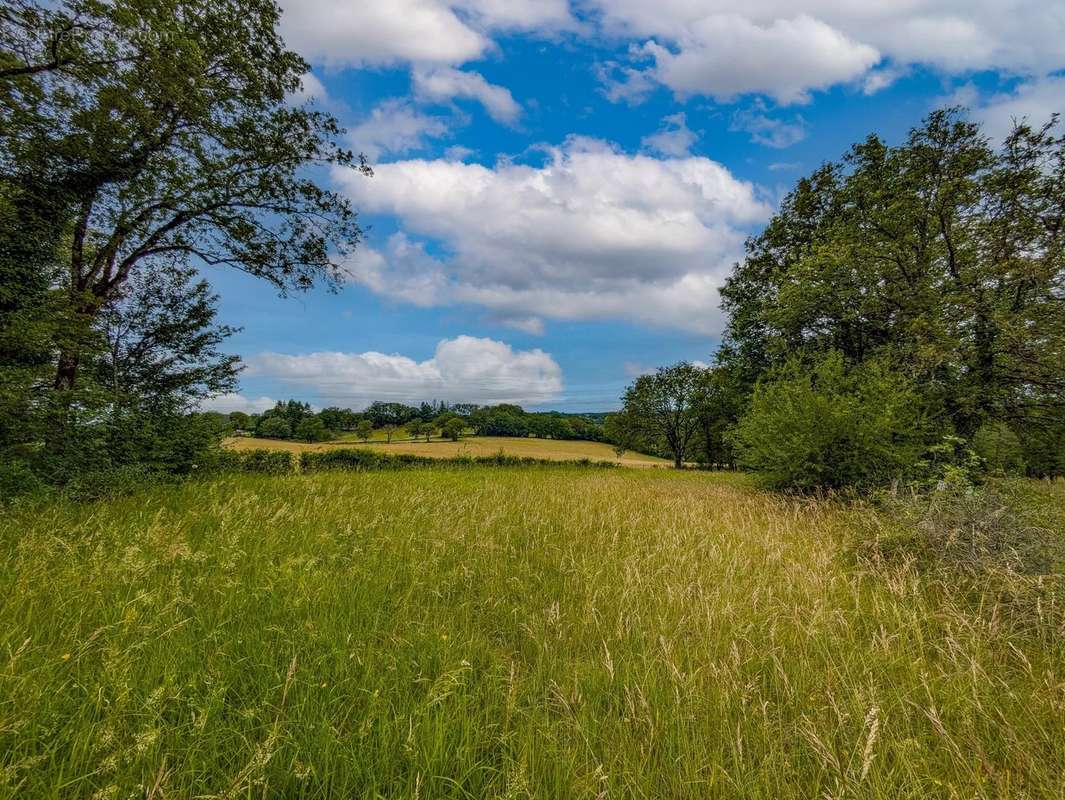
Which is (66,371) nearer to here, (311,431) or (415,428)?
(311,431)

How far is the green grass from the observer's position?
1.96 meters

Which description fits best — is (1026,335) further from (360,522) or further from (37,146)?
(37,146)

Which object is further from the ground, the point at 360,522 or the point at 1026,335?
the point at 1026,335

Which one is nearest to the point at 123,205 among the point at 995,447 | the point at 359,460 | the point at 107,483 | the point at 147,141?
the point at 147,141

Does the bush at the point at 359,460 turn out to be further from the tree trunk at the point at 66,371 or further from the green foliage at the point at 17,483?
the green foliage at the point at 17,483

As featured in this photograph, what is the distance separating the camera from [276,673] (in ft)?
8.00

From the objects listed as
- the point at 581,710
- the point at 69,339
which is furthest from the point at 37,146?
the point at 581,710

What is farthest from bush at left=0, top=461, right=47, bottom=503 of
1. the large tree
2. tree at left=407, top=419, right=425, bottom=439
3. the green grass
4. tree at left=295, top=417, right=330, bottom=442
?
tree at left=407, top=419, right=425, bottom=439

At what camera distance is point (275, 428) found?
31.5 meters

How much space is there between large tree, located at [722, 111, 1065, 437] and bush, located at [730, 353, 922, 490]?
2.22m

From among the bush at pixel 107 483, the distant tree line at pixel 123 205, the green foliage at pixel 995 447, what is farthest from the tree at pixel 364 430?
the green foliage at pixel 995 447

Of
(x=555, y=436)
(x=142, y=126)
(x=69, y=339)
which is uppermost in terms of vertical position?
(x=142, y=126)

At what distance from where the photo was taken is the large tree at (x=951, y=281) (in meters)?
11.6

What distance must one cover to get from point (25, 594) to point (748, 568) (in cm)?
681
